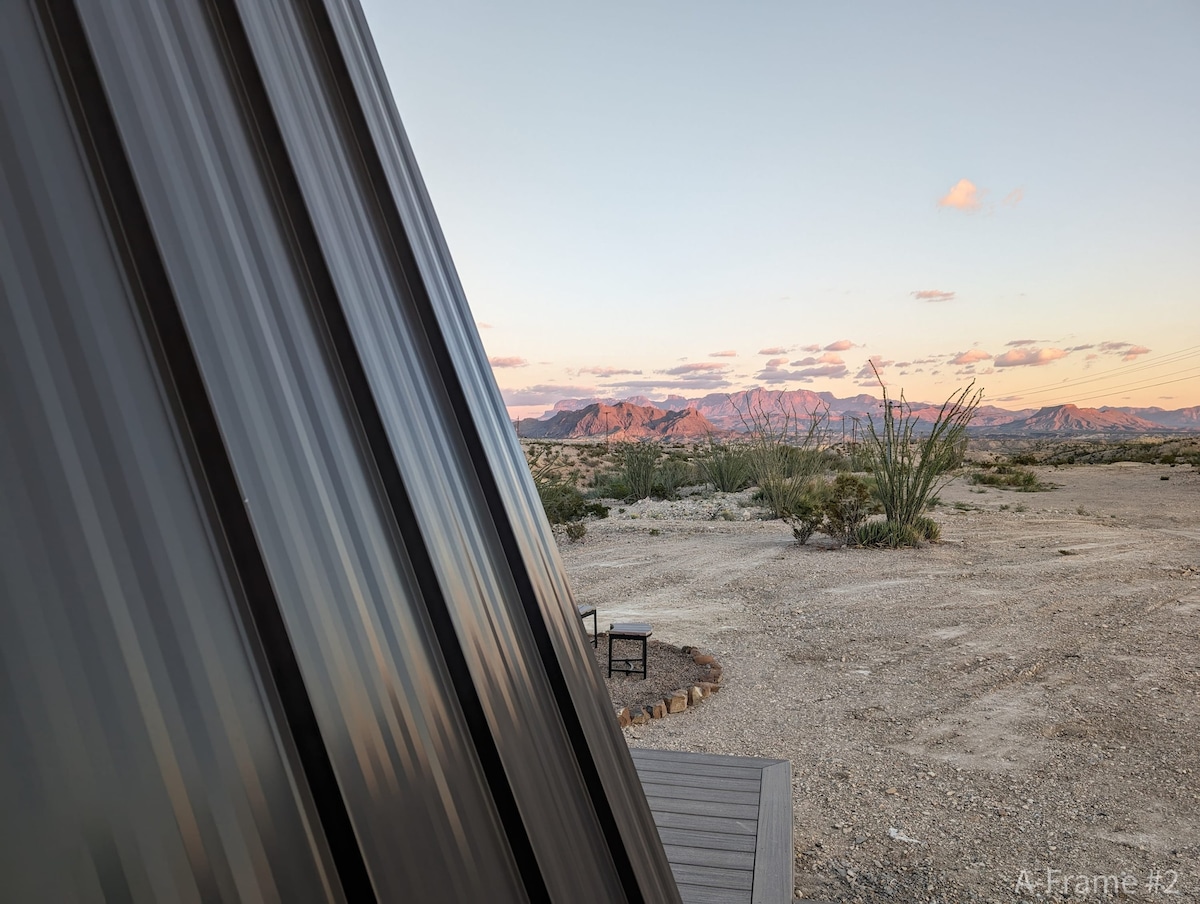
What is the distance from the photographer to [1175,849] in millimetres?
4113

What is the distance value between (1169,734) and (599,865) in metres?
6.30

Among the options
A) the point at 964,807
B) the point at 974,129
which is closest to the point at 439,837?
the point at 964,807

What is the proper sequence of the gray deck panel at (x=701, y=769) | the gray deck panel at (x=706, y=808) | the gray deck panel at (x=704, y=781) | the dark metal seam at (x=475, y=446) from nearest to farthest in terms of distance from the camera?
the dark metal seam at (x=475, y=446) → the gray deck panel at (x=706, y=808) → the gray deck panel at (x=704, y=781) → the gray deck panel at (x=701, y=769)

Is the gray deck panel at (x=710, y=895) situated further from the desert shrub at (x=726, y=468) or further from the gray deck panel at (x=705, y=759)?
the desert shrub at (x=726, y=468)

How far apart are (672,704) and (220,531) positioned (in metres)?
6.20

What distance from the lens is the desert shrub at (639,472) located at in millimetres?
18859

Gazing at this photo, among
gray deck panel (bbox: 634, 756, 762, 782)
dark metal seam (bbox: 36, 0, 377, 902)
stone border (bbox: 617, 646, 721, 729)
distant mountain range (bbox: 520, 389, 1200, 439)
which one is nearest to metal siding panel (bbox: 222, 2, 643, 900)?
dark metal seam (bbox: 36, 0, 377, 902)

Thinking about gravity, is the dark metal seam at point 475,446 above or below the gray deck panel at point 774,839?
above

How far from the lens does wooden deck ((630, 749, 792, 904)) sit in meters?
2.78

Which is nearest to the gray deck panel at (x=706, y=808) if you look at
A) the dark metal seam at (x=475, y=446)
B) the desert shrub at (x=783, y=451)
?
the dark metal seam at (x=475, y=446)

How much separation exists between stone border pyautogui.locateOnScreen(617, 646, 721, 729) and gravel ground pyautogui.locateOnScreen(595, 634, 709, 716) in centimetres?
7

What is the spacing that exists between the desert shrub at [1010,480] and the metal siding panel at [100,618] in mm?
24767

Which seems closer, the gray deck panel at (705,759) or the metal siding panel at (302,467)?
the metal siding panel at (302,467)

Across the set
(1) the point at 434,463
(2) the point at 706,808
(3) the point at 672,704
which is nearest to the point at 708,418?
(3) the point at 672,704
